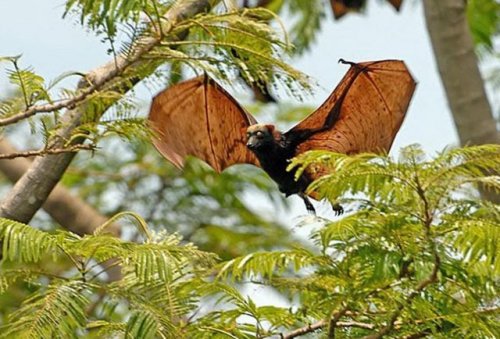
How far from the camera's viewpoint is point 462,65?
5.51m

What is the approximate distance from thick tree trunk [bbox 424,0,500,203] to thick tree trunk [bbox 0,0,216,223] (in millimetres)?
2047

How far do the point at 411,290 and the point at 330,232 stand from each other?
25 cm

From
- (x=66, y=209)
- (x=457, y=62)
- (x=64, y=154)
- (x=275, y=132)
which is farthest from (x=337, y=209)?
(x=66, y=209)

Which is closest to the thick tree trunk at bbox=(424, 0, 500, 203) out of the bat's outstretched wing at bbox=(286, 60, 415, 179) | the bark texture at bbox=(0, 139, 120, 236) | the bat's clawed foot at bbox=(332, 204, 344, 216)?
the bark texture at bbox=(0, 139, 120, 236)

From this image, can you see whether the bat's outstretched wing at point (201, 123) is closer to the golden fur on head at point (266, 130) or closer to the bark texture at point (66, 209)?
the golden fur on head at point (266, 130)

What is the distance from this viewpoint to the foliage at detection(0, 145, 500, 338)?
275 cm

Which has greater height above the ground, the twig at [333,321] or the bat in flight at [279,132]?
the bat in flight at [279,132]

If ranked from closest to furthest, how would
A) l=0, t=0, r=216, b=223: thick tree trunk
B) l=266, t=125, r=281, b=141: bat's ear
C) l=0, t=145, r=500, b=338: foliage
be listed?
l=0, t=145, r=500, b=338: foliage < l=0, t=0, r=216, b=223: thick tree trunk < l=266, t=125, r=281, b=141: bat's ear

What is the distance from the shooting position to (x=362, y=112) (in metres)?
3.71

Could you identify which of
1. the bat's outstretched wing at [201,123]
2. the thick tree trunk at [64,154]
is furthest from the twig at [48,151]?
the bat's outstretched wing at [201,123]

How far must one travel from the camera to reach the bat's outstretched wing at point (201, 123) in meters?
3.87

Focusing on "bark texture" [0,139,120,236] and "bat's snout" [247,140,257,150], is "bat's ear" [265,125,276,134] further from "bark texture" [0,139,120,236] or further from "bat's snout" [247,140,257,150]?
"bark texture" [0,139,120,236]

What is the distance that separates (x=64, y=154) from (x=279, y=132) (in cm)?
64

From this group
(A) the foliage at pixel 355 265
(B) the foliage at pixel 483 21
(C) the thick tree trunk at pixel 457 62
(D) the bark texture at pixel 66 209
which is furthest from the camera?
(B) the foliage at pixel 483 21
